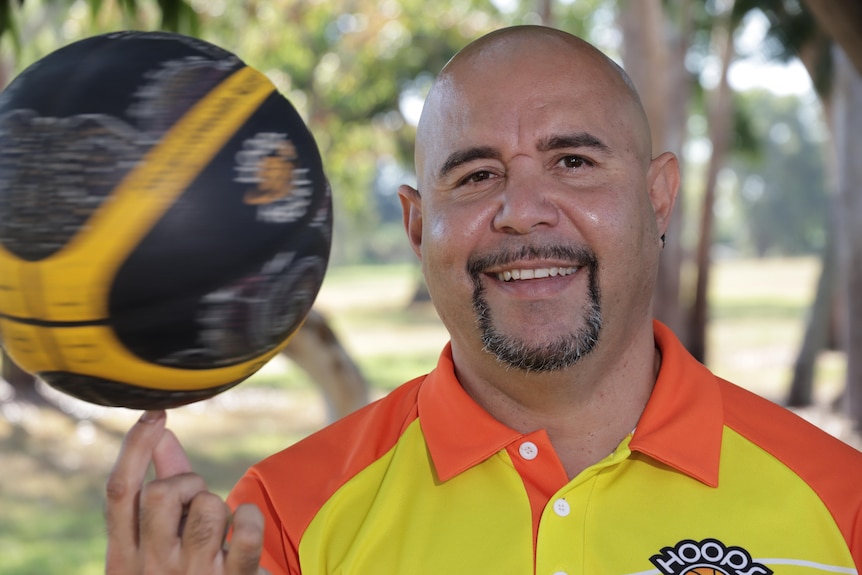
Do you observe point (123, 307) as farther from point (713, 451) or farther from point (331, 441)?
point (713, 451)

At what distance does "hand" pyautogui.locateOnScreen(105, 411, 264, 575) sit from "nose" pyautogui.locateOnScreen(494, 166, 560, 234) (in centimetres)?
86

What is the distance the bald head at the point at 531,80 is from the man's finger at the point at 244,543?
3.58 ft

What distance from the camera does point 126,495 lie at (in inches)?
70.7

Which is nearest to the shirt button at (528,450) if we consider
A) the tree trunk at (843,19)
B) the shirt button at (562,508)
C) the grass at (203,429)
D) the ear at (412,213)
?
the shirt button at (562,508)

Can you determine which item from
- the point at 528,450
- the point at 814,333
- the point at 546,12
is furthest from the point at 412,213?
the point at 814,333

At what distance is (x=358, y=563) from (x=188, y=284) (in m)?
0.84

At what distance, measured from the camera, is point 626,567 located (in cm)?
212

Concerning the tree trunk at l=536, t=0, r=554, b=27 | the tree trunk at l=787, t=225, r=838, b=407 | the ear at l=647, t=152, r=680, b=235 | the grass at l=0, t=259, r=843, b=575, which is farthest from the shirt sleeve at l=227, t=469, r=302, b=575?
the tree trunk at l=787, t=225, r=838, b=407

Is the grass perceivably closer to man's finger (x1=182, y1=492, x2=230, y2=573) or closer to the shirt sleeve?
the shirt sleeve

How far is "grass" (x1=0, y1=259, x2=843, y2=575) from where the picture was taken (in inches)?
313

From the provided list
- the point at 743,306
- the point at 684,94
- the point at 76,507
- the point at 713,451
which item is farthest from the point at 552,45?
the point at 743,306

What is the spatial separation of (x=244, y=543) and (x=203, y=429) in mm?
10680

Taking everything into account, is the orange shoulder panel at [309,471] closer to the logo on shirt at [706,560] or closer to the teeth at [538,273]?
the teeth at [538,273]

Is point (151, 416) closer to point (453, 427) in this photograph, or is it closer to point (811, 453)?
point (453, 427)
